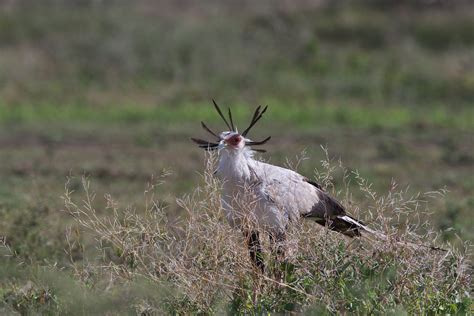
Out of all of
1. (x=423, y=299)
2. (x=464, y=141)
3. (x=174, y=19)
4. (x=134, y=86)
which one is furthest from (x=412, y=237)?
(x=174, y=19)

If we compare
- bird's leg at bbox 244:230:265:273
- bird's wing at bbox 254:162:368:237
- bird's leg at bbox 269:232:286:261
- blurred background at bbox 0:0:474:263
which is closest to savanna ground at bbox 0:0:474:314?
blurred background at bbox 0:0:474:263

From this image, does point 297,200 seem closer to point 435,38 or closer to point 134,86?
point 134,86

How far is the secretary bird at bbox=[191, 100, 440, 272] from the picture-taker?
6.04m

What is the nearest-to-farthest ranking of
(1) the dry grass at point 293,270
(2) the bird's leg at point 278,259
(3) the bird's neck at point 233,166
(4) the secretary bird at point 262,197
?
1. (1) the dry grass at point 293,270
2. (2) the bird's leg at point 278,259
3. (4) the secretary bird at point 262,197
4. (3) the bird's neck at point 233,166

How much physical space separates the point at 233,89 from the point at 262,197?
12667 millimetres

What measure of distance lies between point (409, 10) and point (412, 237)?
16052 mm

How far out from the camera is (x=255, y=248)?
5.94m

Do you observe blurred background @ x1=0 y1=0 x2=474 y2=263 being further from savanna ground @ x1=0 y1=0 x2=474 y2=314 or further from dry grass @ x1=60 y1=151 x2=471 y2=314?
dry grass @ x1=60 y1=151 x2=471 y2=314

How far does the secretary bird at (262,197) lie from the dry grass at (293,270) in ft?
0.47

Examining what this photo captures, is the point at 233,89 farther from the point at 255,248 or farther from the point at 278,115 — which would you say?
the point at 255,248

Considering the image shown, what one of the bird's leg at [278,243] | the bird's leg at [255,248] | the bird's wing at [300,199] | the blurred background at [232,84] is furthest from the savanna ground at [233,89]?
the bird's leg at [255,248]

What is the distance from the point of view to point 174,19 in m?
21.4

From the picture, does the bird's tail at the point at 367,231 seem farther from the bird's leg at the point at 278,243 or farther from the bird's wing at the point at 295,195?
the bird's leg at the point at 278,243

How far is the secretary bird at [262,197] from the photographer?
6.04 meters
